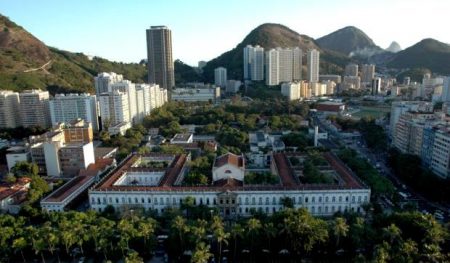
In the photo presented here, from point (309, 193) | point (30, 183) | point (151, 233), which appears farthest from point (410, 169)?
point (30, 183)

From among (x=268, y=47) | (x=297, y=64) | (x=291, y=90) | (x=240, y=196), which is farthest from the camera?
(x=268, y=47)

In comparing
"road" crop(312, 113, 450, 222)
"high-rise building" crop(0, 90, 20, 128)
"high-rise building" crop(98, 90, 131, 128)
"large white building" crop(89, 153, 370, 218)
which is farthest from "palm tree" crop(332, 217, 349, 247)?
"high-rise building" crop(0, 90, 20, 128)

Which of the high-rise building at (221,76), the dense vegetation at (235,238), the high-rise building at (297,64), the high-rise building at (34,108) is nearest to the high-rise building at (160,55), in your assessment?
the high-rise building at (221,76)

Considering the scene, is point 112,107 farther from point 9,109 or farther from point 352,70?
point 352,70

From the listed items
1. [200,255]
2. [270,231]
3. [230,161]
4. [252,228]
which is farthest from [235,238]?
[230,161]

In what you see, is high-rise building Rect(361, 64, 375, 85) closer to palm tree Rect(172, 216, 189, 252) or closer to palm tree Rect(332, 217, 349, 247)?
palm tree Rect(332, 217, 349, 247)
